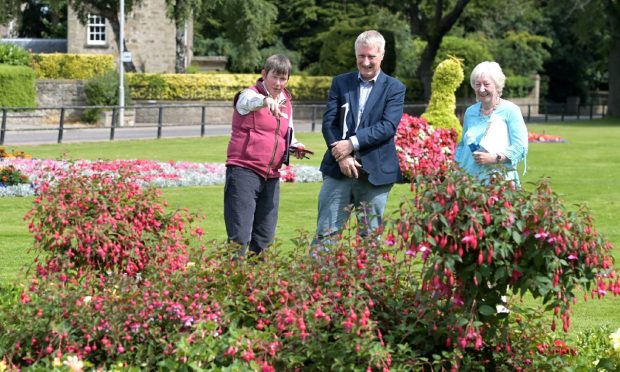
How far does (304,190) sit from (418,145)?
7.90ft

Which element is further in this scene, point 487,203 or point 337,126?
point 337,126

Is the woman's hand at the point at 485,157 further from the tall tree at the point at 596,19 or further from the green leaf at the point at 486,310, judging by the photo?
the tall tree at the point at 596,19

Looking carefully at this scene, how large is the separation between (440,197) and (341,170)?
2136mm

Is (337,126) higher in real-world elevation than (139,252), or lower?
higher

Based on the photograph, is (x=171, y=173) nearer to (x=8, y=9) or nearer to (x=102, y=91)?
(x=102, y=91)

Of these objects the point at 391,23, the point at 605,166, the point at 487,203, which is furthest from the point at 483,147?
the point at 391,23

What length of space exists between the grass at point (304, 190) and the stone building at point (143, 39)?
849 inches

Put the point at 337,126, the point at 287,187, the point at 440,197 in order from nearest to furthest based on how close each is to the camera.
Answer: the point at 440,197
the point at 337,126
the point at 287,187

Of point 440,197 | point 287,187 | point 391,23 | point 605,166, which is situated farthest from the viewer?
point 391,23

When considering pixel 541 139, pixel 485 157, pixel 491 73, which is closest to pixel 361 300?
pixel 485 157

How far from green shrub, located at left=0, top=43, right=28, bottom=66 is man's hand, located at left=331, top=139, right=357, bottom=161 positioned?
115 ft

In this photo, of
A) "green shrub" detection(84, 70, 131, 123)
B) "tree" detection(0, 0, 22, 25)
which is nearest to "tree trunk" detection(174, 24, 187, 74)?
"tree" detection(0, 0, 22, 25)

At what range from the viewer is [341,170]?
7363 millimetres

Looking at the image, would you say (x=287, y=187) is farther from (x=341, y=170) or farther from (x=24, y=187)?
(x=341, y=170)
